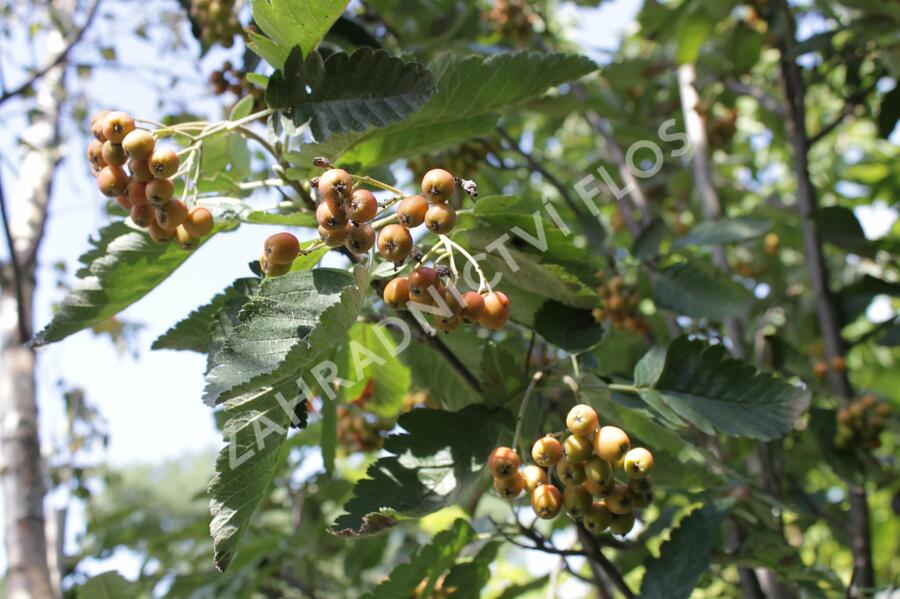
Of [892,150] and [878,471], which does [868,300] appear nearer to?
[878,471]

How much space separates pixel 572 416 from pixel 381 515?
0.35m

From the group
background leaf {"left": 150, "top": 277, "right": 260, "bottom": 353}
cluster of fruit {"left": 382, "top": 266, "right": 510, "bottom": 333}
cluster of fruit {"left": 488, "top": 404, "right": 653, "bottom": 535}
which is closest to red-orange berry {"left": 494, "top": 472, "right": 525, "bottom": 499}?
cluster of fruit {"left": 488, "top": 404, "right": 653, "bottom": 535}

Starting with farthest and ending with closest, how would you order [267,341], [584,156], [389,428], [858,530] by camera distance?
[584,156], [389,428], [858,530], [267,341]

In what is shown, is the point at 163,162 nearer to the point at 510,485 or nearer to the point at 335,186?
the point at 335,186

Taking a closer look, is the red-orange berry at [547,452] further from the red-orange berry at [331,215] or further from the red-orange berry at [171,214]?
the red-orange berry at [171,214]

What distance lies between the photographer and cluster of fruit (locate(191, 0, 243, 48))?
2.36 meters

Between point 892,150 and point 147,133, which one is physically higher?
point 147,133

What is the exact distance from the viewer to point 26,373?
3.19 meters

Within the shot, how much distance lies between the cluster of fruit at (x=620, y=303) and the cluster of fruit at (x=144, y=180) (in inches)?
63.4

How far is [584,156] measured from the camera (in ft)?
17.2

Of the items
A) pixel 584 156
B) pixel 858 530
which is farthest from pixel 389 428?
pixel 584 156

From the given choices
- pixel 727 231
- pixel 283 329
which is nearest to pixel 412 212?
pixel 283 329

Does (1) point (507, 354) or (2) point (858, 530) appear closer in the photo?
(1) point (507, 354)

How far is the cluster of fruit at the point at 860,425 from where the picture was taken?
8.80 ft
